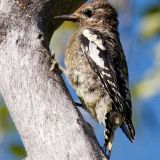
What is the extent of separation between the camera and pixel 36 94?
3018 mm

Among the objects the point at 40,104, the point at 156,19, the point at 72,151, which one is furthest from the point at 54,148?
the point at 156,19

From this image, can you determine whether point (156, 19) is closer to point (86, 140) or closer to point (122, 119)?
point (86, 140)

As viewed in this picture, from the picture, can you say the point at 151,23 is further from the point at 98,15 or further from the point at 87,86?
the point at 98,15

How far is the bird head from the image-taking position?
17.4 ft

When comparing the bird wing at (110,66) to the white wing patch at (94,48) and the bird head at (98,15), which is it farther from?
the bird head at (98,15)

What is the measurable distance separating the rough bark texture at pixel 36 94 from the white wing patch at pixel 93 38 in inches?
45.7

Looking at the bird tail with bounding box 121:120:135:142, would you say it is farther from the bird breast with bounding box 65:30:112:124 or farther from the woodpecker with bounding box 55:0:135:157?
the bird breast with bounding box 65:30:112:124

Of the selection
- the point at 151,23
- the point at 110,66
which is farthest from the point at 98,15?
the point at 151,23

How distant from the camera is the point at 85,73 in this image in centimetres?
455

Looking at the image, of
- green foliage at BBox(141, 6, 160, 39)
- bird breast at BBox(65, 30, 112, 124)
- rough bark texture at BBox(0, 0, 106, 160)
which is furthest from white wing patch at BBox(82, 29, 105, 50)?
green foliage at BBox(141, 6, 160, 39)

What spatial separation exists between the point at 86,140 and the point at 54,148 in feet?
0.64

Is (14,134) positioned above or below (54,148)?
below

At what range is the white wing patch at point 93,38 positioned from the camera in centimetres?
468

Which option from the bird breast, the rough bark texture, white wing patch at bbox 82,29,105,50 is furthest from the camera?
white wing patch at bbox 82,29,105,50
